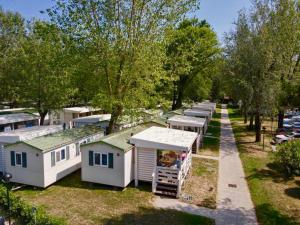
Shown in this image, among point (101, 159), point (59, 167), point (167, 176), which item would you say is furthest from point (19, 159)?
point (167, 176)

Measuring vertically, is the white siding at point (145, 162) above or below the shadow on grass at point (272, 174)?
above

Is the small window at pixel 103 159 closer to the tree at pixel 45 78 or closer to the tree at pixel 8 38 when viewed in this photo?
the tree at pixel 45 78

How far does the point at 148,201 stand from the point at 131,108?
8.26 m

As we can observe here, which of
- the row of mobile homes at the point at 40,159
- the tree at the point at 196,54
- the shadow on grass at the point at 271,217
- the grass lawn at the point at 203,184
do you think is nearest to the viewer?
the shadow on grass at the point at 271,217

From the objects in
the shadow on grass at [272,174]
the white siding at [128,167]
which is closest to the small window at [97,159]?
the white siding at [128,167]

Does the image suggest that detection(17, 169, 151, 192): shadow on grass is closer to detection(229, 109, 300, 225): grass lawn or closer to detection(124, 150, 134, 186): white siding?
detection(124, 150, 134, 186): white siding

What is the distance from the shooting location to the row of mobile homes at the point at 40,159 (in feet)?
47.7

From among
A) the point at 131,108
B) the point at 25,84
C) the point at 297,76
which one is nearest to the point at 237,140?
the point at 297,76

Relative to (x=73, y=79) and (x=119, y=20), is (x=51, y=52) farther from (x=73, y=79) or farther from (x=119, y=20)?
(x=119, y=20)

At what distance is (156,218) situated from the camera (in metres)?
11.8

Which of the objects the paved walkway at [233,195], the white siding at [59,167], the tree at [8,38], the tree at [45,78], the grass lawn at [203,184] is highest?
the tree at [8,38]

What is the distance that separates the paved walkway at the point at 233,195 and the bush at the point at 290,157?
2762 millimetres

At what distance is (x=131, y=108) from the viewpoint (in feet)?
66.6

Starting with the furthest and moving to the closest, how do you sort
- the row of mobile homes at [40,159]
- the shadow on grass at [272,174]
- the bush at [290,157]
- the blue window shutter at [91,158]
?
the bush at [290,157] → the shadow on grass at [272,174] → the blue window shutter at [91,158] → the row of mobile homes at [40,159]
